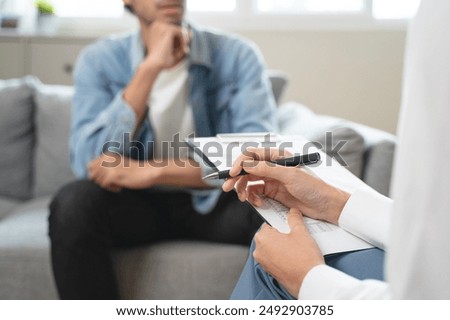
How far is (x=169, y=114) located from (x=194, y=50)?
193 mm

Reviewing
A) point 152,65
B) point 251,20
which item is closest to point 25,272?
point 152,65

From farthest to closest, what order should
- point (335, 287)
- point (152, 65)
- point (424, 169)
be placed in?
point (152, 65) → point (335, 287) → point (424, 169)

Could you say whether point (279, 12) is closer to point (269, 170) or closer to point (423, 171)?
point (269, 170)

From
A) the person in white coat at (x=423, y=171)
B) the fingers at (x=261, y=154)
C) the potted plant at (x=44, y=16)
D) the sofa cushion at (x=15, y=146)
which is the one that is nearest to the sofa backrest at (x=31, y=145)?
the sofa cushion at (x=15, y=146)

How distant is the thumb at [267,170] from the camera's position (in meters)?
0.96

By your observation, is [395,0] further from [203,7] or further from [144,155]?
[144,155]

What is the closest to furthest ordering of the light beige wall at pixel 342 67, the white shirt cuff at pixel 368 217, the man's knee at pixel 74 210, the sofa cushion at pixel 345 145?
the white shirt cuff at pixel 368 217, the man's knee at pixel 74 210, the sofa cushion at pixel 345 145, the light beige wall at pixel 342 67

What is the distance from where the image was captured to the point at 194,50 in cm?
182

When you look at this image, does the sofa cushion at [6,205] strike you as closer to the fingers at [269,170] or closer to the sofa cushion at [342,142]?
the sofa cushion at [342,142]

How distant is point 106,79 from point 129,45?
130 mm

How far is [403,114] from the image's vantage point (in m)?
0.48

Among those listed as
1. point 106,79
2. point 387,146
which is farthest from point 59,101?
point 387,146

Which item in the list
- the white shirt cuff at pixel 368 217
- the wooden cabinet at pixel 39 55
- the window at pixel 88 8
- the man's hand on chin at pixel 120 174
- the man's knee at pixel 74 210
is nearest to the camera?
the white shirt cuff at pixel 368 217

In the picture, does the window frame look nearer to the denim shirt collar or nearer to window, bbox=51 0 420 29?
window, bbox=51 0 420 29
